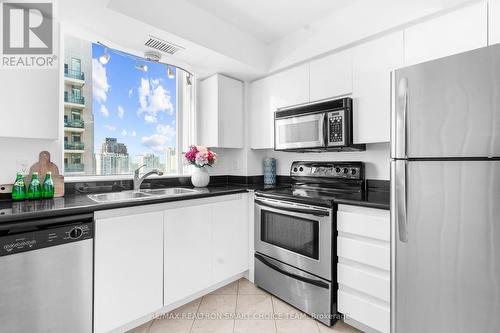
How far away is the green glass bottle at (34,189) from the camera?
1727mm

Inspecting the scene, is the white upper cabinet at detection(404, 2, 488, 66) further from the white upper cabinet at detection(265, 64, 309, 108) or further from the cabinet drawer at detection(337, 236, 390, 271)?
the cabinet drawer at detection(337, 236, 390, 271)

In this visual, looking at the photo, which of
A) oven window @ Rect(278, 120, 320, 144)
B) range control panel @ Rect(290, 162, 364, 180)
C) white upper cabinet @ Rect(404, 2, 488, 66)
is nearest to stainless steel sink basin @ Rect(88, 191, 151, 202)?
oven window @ Rect(278, 120, 320, 144)

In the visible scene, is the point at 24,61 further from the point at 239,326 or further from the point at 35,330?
the point at 239,326

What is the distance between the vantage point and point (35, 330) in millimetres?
1315

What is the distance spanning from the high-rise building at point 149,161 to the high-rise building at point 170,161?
0.35 ft

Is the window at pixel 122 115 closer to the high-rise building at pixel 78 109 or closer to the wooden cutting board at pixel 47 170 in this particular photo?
the high-rise building at pixel 78 109

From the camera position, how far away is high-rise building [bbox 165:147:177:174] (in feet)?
9.07

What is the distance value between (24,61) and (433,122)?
2420 millimetres

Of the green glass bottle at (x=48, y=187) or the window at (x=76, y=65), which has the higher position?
the window at (x=76, y=65)

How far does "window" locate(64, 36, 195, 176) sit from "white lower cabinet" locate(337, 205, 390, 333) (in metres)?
1.90

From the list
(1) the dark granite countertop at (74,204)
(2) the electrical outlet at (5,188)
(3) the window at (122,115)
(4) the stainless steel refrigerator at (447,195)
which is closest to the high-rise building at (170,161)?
(3) the window at (122,115)

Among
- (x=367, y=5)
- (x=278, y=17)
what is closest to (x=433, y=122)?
(x=367, y=5)

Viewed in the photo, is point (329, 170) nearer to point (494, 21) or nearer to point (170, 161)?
point (494, 21)

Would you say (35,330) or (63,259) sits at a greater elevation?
(63,259)
